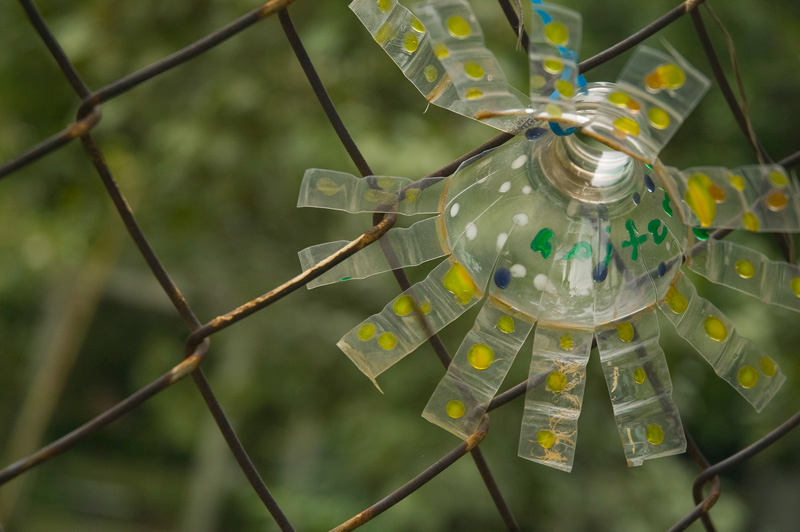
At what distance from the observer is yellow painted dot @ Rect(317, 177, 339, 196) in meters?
0.47

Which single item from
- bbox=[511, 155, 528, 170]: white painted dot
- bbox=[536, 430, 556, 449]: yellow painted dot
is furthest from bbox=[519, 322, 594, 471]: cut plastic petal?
bbox=[511, 155, 528, 170]: white painted dot

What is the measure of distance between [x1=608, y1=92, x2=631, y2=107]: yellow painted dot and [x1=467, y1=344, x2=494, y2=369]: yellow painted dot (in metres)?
0.17

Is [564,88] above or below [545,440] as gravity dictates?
above

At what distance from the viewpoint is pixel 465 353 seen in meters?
0.48

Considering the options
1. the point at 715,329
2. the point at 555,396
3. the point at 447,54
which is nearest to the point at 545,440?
the point at 555,396

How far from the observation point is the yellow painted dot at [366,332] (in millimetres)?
476

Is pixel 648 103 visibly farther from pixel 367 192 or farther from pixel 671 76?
pixel 367 192

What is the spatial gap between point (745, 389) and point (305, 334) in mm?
1307

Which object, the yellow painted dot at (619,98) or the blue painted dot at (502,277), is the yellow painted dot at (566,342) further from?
the yellow painted dot at (619,98)

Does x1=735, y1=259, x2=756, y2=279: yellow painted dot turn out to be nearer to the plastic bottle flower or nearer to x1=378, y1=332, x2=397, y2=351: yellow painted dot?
→ the plastic bottle flower

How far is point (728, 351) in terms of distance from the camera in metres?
0.49

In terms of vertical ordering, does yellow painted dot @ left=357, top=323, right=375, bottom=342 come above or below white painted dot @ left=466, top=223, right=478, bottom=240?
below

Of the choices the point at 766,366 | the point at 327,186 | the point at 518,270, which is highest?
the point at 327,186

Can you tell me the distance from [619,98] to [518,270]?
0.48 ft
